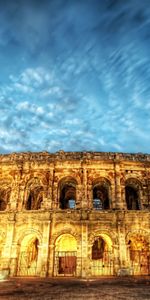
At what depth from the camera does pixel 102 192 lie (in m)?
20.8

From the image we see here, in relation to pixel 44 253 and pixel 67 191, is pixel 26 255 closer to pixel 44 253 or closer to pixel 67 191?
pixel 44 253

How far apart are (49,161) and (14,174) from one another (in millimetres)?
2924

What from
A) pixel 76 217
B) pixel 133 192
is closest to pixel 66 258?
pixel 76 217

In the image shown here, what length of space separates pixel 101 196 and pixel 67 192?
298cm

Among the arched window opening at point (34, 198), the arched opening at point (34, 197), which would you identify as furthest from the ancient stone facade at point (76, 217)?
the arched window opening at point (34, 198)

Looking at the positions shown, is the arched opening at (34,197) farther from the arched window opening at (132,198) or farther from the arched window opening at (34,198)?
the arched window opening at (132,198)

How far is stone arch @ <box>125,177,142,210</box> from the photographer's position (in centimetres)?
1862

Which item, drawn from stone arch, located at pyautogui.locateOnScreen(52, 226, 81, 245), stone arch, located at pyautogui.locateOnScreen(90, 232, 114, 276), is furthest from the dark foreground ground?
stone arch, located at pyautogui.locateOnScreen(52, 226, 81, 245)

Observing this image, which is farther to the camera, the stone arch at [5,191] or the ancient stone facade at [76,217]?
the stone arch at [5,191]

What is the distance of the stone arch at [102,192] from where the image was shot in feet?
60.6

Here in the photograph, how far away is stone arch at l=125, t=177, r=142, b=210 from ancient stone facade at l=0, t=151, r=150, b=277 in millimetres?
78

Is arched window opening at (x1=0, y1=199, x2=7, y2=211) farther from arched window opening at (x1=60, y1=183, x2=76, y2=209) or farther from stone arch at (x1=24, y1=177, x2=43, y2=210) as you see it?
arched window opening at (x1=60, y1=183, x2=76, y2=209)

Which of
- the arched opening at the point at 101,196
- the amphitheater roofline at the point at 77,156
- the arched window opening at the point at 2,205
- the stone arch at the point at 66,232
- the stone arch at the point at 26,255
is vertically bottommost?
the stone arch at the point at 26,255

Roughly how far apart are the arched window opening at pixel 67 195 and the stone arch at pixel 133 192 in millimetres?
4559
